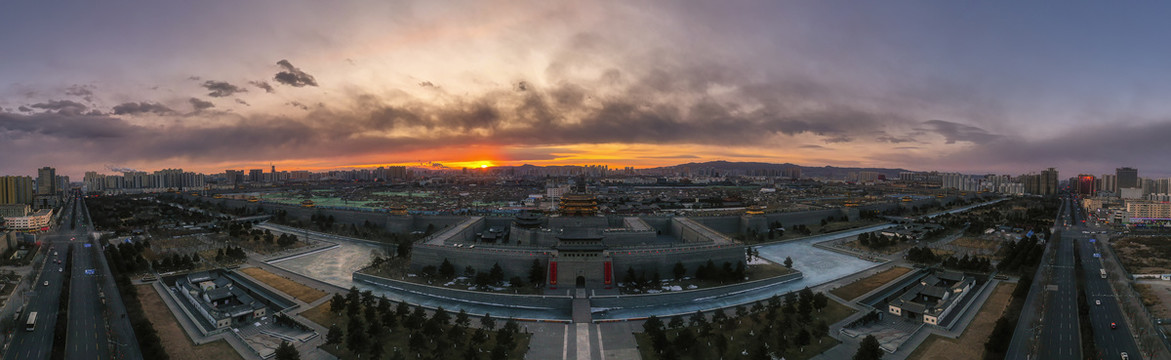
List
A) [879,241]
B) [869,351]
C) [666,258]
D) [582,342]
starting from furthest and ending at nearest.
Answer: [879,241] → [666,258] → [582,342] → [869,351]

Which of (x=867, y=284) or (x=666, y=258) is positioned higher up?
(x=666, y=258)

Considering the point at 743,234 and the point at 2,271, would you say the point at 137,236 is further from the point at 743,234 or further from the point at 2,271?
the point at 743,234

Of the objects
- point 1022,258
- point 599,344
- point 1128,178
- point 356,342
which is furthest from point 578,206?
point 1128,178

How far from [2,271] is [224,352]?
2026 cm

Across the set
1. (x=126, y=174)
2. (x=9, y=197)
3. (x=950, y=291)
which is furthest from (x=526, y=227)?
(x=126, y=174)

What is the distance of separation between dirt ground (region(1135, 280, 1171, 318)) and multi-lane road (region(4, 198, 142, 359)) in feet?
116

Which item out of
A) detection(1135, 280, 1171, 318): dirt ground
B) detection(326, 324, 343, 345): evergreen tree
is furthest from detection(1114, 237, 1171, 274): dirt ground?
detection(326, 324, 343, 345): evergreen tree

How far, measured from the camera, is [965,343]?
15.4 m

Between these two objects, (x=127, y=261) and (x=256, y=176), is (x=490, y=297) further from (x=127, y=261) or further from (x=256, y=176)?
(x=256, y=176)

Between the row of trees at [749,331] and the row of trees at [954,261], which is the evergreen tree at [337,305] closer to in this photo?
the row of trees at [749,331]

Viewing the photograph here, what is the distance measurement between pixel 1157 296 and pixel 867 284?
11.3m

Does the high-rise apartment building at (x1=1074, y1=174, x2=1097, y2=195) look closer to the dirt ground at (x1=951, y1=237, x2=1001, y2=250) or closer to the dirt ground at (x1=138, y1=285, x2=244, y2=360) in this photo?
the dirt ground at (x1=951, y1=237, x2=1001, y2=250)

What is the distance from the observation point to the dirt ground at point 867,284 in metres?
20.4

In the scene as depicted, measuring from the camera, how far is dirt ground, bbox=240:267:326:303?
20.1 meters
